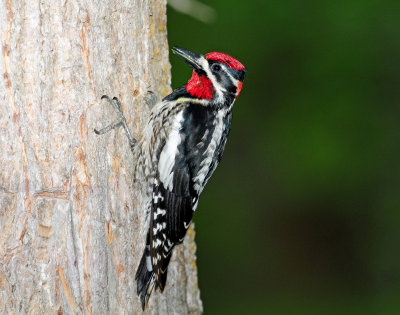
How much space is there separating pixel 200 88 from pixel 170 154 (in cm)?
43

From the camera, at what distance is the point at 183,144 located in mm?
3029

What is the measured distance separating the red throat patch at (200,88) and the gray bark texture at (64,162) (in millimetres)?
559

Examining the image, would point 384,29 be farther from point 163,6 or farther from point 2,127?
point 2,127

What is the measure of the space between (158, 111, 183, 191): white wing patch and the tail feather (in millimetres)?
451

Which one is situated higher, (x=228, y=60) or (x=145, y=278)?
(x=228, y=60)

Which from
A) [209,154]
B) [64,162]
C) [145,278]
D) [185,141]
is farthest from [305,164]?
[64,162]

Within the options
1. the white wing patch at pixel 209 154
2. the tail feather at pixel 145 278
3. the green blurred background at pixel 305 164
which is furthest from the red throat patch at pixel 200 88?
the green blurred background at pixel 305 164

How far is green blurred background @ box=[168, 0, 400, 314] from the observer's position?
216 inches

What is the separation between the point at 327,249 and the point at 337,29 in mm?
2510

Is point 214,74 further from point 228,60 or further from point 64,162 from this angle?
point 64,162

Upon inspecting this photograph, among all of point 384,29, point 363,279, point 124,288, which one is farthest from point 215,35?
point 124,288

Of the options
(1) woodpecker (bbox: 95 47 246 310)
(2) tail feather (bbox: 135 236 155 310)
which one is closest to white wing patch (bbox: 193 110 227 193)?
(1) woodpecker (bbox: 95 47 246 310)

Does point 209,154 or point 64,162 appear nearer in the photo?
point 64,162

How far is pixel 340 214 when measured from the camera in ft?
20.5
